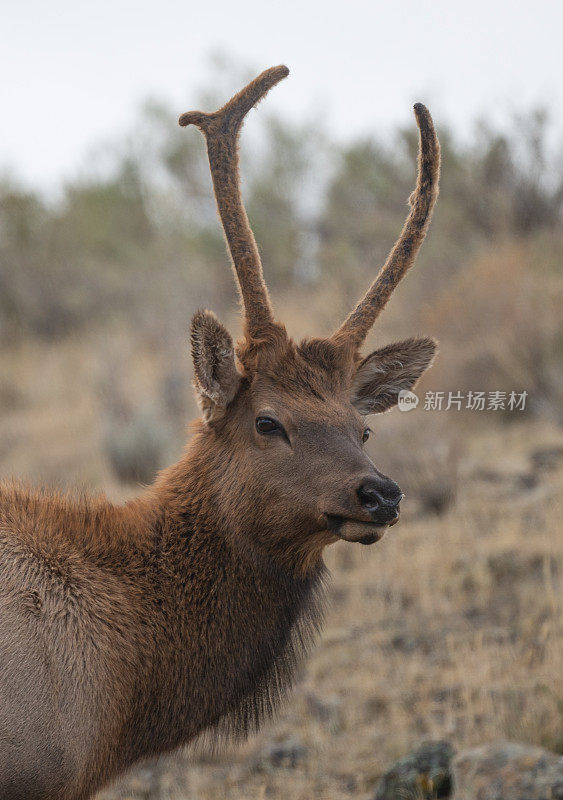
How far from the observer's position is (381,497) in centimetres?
338

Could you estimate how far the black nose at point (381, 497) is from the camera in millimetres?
3354

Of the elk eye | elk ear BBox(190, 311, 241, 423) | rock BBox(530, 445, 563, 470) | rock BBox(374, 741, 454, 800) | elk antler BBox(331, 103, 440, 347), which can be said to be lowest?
rock BBox(374, 741, 454, 800)

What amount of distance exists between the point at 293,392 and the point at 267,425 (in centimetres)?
19

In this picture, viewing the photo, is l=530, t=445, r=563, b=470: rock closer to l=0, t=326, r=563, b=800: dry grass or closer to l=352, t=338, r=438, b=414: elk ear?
l=0, t=326, r=563, b=800: dry grass

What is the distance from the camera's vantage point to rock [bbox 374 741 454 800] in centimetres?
446

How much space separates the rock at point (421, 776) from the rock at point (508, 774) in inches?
2.8

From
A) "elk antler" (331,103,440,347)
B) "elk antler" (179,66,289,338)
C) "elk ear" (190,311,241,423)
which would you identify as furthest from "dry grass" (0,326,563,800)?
"elk antler" (331,103,440,347)

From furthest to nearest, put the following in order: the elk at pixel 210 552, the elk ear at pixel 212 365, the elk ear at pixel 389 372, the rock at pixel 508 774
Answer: the elk ear at pixel 389 372
the rock at pixel 508 774
the elk ear at pixel 212 365
the elk at pixel 210 552

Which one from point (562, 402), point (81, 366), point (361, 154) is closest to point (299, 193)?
point (361, 154)

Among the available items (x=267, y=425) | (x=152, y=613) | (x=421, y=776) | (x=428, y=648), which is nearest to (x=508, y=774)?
(x=421, y=776)

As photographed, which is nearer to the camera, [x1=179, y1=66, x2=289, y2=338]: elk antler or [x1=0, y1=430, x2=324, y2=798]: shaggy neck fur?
[x1=0, y1=430, x2=324, y2=798]: shaggy neck fur

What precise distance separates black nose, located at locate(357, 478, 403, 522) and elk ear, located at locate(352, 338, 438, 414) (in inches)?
37.2

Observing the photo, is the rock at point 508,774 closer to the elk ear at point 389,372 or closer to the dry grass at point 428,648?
the dry grass at point 428,648

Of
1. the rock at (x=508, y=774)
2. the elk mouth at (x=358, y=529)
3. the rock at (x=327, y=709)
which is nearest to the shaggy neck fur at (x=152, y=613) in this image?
the elk mouth at (x=358, y=529)
